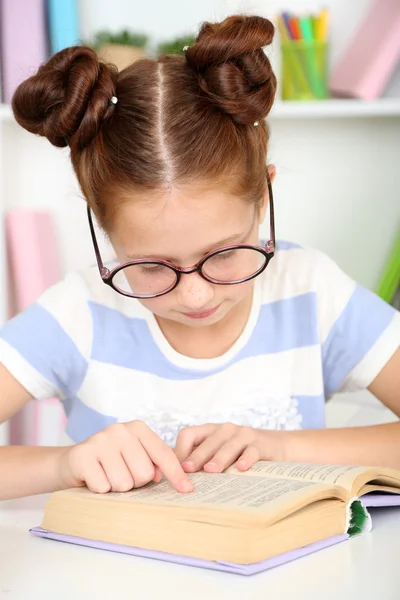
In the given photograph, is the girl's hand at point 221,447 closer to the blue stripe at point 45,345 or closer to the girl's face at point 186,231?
the girl's face at point 186,231

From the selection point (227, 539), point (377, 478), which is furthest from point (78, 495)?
point (377, 478)

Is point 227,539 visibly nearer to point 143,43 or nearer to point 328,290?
point 328,290

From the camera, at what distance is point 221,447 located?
99 centimetres

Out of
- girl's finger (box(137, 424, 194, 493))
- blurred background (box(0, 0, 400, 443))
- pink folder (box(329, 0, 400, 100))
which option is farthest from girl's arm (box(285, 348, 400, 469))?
pink folder (box(329, 0, 400, 100))

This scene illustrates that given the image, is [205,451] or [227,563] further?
[205,451]

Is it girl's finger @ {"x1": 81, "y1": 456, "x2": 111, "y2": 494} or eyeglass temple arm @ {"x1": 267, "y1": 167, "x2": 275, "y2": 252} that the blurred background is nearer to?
eyeglass temple arm @ {"x1": 267, "y1": 167, "x2": 275, "y2": 252}

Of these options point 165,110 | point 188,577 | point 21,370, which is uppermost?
point 165,110

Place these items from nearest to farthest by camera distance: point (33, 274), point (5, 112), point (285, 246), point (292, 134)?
point (285, 246) < point (5, 112) < point (33, 274) < point (292, 134)

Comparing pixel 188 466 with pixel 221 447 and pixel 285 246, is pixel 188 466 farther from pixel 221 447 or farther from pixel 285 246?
pixel 285 246

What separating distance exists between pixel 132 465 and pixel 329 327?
58 centimetres

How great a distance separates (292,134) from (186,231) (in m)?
1.46

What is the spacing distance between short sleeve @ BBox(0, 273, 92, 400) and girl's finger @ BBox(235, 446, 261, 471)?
1.49 ft

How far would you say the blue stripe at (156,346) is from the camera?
1.39m

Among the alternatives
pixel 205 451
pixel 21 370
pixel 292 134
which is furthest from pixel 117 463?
pixel 292 134
